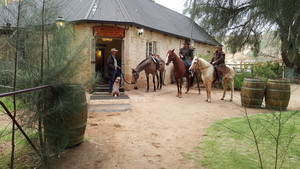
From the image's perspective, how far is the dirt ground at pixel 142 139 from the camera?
324 cm

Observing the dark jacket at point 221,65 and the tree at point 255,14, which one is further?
the dark jacket at point 221,65

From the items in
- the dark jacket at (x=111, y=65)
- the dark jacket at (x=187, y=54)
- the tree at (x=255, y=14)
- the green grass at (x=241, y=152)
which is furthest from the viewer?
the dark jacket at (x=187, y=54)

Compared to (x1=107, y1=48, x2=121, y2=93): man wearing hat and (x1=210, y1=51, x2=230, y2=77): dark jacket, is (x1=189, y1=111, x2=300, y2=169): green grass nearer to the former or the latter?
(x1=210, y1=51, x2=230, y2=77): dark jacket

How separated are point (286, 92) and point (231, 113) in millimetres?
2082

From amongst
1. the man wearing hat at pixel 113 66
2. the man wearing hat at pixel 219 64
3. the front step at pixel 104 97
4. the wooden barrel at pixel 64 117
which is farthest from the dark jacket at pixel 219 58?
the wooden barrel at pixel 64 117

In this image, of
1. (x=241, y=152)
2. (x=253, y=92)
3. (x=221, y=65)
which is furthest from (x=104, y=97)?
(x=241, y=152)

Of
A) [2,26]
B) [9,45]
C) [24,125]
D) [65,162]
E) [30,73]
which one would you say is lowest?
[65,162]

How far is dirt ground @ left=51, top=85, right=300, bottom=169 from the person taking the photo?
10.6 ft

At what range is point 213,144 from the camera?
3.88 meters

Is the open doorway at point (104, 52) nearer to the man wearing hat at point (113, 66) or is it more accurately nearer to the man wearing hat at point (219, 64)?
the man wearing hat at point (113, 66)

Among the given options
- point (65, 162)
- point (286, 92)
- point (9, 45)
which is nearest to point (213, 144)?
point (65, 162)

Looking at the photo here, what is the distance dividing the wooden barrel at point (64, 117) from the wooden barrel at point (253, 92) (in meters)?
5.70

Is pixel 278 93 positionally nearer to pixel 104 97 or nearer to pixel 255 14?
pixel 255 14

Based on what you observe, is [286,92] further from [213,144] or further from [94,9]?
[94,9]
